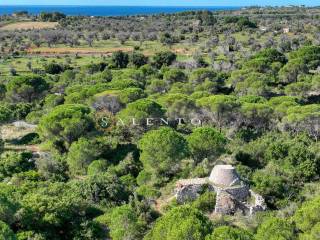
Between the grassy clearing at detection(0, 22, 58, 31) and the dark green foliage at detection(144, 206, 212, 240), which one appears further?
the grassy clearing at detection(0, 22, 58, 31)

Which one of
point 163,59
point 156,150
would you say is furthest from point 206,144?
point 163,59

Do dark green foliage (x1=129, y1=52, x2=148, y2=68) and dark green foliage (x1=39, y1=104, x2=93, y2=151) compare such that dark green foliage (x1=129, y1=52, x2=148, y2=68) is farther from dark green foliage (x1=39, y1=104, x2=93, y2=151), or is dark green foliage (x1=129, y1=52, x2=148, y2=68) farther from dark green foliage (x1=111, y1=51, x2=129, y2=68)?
dark green foliage (x1=39, y1=104, x2=93, y2=151)

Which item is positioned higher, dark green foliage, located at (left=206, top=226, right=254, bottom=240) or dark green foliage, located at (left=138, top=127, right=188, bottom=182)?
dark green foliage, located at (left=206, top=226, right=254, bottom=240)

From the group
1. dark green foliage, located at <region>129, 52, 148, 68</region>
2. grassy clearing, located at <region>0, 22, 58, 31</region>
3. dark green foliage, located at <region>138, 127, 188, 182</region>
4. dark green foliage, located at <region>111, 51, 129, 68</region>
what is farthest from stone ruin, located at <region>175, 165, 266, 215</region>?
grassy clearing, located at <region>0, 22, 58, 31</region>

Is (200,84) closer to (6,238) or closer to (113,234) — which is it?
(113,234)

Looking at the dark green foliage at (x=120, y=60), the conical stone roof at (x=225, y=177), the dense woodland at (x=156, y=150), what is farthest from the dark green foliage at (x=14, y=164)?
the dark green foliage at (x=120, y=60)

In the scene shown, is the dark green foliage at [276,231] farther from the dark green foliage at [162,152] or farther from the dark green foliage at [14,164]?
the dark green foliage at [14,164]

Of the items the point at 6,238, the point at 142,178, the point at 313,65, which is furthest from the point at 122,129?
the point at 313,65

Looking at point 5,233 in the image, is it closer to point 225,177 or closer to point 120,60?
Result: point 225,177
